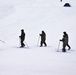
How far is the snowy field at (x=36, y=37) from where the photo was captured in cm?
1011

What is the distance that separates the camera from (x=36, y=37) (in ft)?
78.8

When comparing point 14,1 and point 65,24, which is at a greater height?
point 14,1

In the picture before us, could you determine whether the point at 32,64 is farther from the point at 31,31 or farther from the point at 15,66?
the point at 31,31

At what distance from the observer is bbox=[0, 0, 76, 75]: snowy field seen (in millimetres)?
10109

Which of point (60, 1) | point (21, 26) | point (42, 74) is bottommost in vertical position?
point (42, 74)

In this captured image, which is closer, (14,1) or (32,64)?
(32,64)

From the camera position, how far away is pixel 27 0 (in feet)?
157

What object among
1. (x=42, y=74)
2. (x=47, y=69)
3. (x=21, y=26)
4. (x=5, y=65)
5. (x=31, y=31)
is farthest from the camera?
(x=21, y=26)

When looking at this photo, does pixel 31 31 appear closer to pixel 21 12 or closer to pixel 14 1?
pixel 21 12

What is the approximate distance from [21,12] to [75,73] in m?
28.1

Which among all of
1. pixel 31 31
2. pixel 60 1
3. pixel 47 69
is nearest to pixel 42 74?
pixel 47 69

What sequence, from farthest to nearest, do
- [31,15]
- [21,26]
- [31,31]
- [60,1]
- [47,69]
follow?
[60,1], [31,15], [21,26], [31,31], [47,69]

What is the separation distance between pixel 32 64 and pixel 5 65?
118cm

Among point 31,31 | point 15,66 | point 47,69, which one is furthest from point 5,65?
point 31,31
